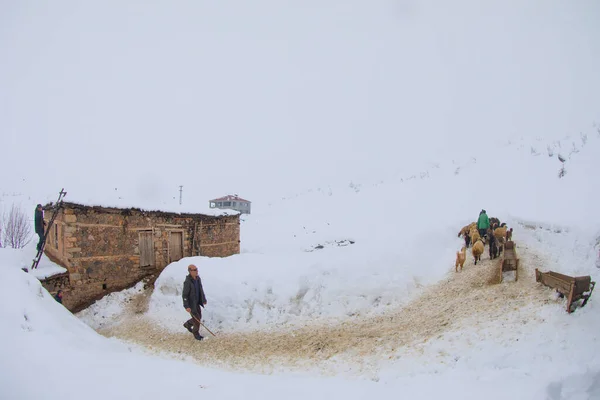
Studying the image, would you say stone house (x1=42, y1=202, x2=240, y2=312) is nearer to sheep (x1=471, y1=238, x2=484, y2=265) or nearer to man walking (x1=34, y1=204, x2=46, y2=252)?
man walking (x1=34, y1=204, x2=46, y2=252)

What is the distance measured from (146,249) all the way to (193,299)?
631 centimetres

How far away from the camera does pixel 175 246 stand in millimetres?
15547

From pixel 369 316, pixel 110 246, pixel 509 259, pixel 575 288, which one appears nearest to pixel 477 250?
pixel 509 259

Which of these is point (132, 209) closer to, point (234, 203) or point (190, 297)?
point (190, 297)

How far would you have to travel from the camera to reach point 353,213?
2675cm

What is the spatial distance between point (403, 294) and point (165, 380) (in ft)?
24.6

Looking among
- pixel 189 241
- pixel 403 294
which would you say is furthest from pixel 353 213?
pixel 403 294

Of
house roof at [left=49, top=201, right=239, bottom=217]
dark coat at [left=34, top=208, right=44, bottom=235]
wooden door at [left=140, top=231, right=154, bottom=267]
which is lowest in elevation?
wooden door at [left=140, top=231, right=154, bottom=267]

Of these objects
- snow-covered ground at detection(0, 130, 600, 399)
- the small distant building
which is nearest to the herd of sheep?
snow-covered ground at detection(0, 130, 600, 399)

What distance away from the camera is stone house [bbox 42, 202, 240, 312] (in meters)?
12.5

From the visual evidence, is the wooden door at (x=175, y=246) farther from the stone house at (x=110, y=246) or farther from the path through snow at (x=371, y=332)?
the path through snow at (x=371, y=332)

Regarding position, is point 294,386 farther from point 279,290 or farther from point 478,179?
point 478,179

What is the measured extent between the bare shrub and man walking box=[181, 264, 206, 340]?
18.4m

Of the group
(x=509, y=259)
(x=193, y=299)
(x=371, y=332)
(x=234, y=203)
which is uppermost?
(x=234, y=203)
